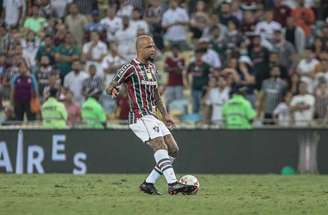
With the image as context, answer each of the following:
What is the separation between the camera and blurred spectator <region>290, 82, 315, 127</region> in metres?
23.5

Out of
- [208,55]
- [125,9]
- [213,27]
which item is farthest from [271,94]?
[125,9]

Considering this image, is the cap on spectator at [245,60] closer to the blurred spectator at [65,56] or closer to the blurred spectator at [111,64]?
the blurred spectator at [111,64]

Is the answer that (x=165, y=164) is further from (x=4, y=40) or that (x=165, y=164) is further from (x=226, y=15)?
(x=4, y=40)

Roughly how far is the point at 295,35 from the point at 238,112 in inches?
165

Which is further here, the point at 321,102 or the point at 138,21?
Answer: the point at 138,21

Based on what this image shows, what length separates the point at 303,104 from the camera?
2353 centimetres

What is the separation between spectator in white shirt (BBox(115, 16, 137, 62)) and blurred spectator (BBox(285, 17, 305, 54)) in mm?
4236

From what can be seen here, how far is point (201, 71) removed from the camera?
25453 mm

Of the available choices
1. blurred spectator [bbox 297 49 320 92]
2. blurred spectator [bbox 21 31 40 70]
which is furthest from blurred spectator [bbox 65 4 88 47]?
blurred spectator [bbox 297 49 320 92]

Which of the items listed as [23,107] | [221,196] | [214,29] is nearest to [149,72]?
[221,196]

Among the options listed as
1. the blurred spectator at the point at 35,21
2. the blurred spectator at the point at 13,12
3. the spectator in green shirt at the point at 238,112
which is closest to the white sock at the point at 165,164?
the spectator in green shirt at the point at 238,112

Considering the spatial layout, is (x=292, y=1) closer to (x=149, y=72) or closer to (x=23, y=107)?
(x=23, y=107)

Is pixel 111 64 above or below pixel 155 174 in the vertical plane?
above

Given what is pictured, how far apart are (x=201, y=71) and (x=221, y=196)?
39.1 ft
